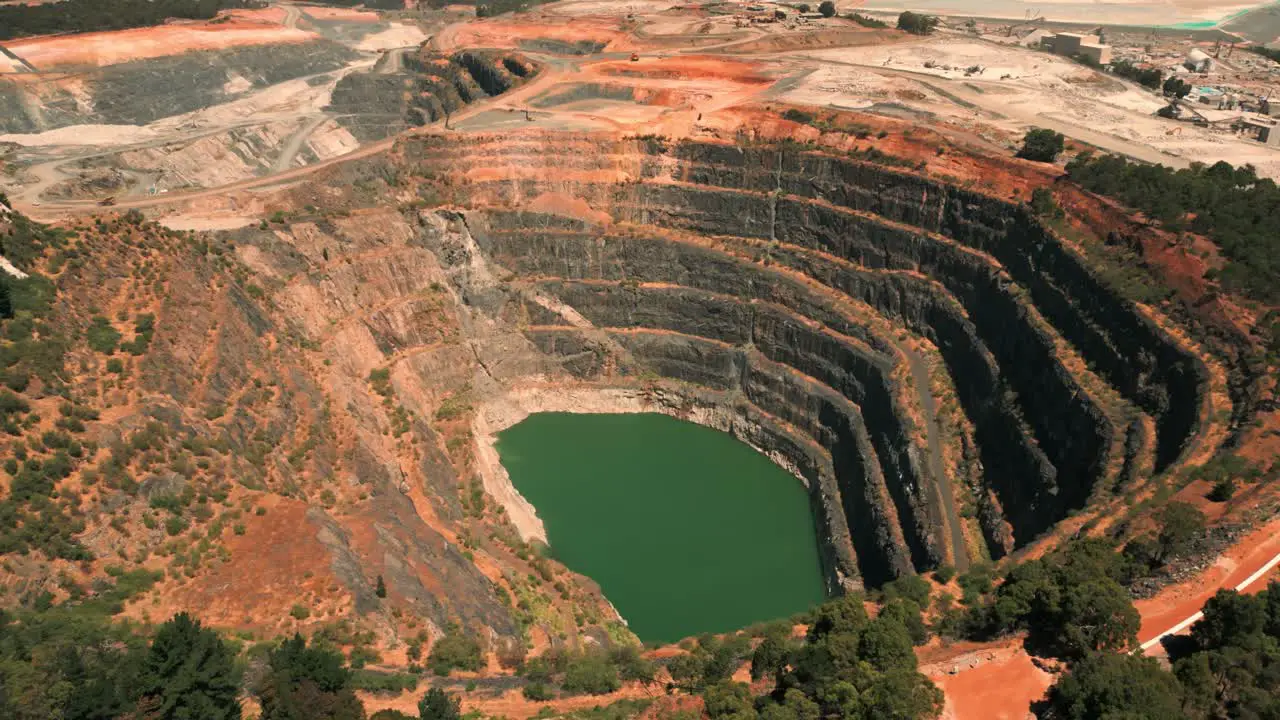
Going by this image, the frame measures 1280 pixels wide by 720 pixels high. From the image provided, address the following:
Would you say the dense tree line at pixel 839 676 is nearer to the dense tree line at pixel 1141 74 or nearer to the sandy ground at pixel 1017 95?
the sandy ground at pixel 1017 95

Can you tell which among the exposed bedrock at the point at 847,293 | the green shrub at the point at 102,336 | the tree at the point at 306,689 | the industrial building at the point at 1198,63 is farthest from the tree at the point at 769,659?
the industrial building at the point at 1198,63

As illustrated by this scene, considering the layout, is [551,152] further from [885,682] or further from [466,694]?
[885,682]

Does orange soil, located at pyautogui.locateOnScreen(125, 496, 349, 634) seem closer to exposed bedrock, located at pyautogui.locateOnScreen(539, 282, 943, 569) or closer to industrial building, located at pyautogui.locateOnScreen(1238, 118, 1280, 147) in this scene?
exposed bedrock, located at pyautogui.locateOnScreen(539, 282, 943, 569)

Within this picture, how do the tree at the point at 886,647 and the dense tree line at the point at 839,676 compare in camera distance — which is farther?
the tree at the point at 886,647

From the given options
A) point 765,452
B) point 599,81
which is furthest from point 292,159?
point 765,452

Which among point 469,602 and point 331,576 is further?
point 469,602

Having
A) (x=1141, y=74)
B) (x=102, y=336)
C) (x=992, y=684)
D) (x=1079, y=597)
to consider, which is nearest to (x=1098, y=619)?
(x=1079, y=597)

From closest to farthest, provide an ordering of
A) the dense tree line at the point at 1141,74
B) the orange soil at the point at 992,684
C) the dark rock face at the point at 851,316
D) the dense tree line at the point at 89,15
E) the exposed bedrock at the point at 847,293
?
the orange soil at the point at 992,684 → the dark rock face at the point at 851,316 → the exposed bedrock at the point at 847,293 → the dense tree line at the point at 1141,74 → the dense tree line at the point at 89,15
